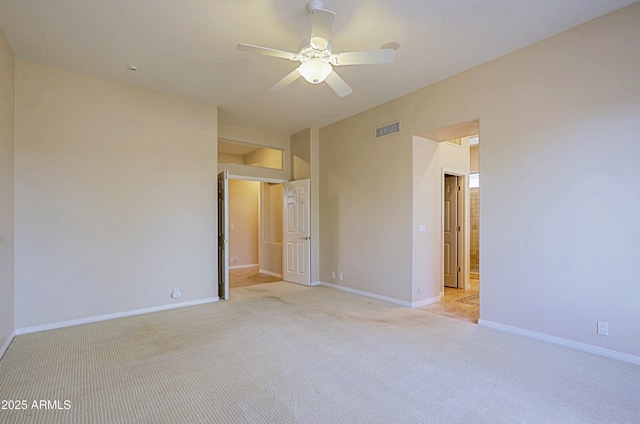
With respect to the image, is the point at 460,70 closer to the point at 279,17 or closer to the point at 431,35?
the point at 431,35

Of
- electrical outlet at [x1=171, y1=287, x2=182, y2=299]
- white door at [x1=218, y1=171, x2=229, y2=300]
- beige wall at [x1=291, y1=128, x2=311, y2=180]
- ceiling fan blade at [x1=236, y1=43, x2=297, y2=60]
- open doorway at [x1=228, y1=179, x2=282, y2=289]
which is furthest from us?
open doorway at [x1=228, y1=179, x2=282, y2=289]

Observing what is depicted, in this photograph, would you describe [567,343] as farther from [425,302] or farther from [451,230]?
[451,230]

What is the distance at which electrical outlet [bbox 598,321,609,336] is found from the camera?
2.88m

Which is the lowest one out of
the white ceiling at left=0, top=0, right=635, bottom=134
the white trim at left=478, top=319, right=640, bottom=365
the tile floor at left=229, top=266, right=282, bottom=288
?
the tile floor at left=229, top=266, right=282, bottom=288

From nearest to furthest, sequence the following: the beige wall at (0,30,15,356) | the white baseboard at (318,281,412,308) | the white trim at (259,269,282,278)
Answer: the beige wall at (0,30,15,356) < the white baseboard at (318,281,412,308) < the white trim at (259,269,282,278)

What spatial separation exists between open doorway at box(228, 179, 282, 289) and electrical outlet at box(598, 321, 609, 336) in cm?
534

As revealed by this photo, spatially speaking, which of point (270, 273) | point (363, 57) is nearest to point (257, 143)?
point (270, 273)

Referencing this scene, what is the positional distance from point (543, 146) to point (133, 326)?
204 inches

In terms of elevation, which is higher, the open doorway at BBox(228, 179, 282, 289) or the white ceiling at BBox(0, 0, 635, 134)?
the white ceiling at BBox(0, 0, 635, 134)

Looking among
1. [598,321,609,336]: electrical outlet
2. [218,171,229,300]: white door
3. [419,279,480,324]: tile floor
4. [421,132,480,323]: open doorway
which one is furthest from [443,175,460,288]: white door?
[218,171,229,300]: white door

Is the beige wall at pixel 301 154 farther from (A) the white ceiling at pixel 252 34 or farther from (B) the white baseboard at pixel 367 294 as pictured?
(B) the white baseboard at pixel 367 294

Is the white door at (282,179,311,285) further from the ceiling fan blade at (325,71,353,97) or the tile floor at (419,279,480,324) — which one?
the ceiling fan blade at (325,71,353,97)

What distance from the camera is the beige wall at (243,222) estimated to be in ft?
28.1

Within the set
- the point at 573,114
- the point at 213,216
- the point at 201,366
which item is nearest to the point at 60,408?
the point at 201,366
